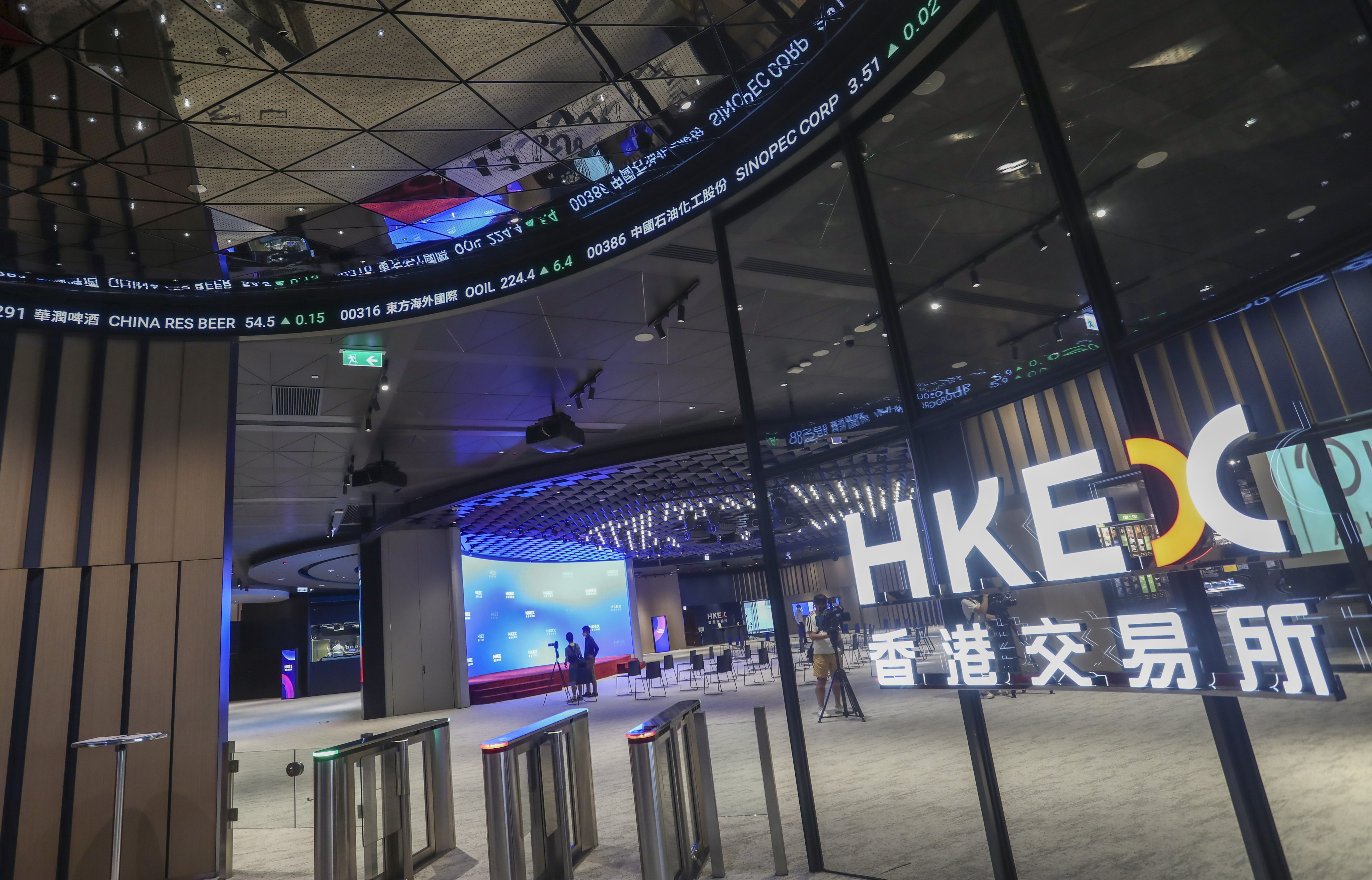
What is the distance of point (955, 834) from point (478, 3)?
16.9 ft

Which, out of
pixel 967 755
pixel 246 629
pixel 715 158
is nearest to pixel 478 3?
pixel 715 158

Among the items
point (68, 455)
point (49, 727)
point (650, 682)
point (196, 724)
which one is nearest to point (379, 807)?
point (196, 724)

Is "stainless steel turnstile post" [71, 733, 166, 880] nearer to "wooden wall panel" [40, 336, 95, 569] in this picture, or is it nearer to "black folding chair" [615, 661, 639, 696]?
"wooden wall panel" [40, 336, 95, 569]

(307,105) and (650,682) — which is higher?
(307,105)

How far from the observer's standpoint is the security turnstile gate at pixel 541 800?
3.57 meters

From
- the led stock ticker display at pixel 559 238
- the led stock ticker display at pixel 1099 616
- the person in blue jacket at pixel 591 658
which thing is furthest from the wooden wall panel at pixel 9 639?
the person in blue jacket at pixel 591 658

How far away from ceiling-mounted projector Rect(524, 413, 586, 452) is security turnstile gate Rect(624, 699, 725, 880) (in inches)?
207

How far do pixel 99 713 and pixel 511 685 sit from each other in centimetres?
1298

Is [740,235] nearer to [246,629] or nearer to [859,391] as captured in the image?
[859,391]

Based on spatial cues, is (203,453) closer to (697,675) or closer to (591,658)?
(591,658)

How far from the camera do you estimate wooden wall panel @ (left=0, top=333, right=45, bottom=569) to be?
Answer: 5.09 m

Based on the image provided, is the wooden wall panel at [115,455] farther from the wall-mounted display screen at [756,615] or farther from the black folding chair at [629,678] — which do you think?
the wall-mounted display screen at [756,615]

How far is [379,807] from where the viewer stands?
4547 mm

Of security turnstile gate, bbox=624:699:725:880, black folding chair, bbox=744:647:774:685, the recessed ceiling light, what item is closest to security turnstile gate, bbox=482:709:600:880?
security turnstile gate, bbox=624:699:725:880
